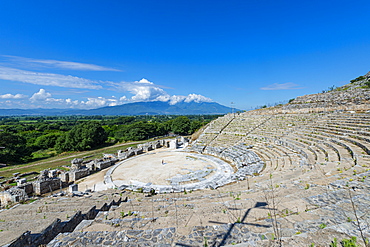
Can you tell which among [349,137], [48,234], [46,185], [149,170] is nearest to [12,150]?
[46,185]

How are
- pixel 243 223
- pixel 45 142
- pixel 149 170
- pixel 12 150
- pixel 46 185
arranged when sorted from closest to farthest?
pixel 243 223, pixel 46 185, pixel 149 170, pixel 12 150, pixel 45 142

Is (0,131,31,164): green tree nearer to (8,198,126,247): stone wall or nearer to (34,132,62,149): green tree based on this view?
(34,132,62,149): green tree

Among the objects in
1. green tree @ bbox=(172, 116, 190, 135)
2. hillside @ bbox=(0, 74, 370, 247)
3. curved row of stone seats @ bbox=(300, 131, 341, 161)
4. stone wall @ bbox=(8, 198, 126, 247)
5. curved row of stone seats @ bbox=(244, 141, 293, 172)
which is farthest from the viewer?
green tree @ bbox=(172, 116, 190, 135)

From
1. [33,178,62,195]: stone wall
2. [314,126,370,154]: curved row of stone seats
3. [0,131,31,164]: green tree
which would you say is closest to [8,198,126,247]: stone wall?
[33,178,62,195]: stone wall

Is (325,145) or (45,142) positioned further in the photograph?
(45,142)

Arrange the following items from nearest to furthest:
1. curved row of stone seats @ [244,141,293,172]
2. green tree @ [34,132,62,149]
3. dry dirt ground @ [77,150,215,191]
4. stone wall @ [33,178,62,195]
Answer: curved row of stone seats @ [244,141,293,172] < stone wall @ [33,178,62,195] < dry dirt ground @ [77,150,215,191] < green tree @ [34,132,62,149]

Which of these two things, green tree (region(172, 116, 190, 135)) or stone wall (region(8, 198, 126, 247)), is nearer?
stone wall (region(8, 198, 126, 247))

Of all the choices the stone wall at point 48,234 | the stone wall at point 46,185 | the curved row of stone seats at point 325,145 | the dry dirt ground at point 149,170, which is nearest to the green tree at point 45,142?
the dry dirt ground at point 149,170

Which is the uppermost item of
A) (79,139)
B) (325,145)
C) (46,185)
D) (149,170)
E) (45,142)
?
(325,145)

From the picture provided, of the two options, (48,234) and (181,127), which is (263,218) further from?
(181,127)

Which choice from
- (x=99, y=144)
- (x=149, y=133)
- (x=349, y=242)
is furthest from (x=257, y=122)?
(x=99, y=144)

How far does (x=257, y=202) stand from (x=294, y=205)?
3.91 ft

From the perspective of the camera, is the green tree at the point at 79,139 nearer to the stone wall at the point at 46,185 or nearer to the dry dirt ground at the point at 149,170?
the dry dirt ground at the point at 149,170

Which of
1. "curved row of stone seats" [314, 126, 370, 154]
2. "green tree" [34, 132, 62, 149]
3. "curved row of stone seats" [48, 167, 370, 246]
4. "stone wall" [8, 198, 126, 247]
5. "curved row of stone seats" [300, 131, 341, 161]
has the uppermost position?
"curved row of stone seats" [314, 126, 370, 154]
